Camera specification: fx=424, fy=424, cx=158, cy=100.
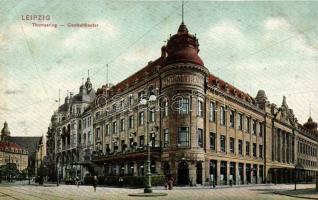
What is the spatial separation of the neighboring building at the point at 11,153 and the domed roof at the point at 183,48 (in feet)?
360

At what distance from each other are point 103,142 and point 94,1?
43.8 metres

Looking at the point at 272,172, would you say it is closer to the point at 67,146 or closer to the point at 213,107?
the point at 213,107

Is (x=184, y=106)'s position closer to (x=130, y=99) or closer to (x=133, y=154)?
(x=133, y=154)

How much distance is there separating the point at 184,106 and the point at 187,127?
216 centimetres

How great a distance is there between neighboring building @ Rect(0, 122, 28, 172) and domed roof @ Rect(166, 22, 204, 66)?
110 meters

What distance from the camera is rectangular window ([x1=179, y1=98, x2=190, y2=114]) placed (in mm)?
43156

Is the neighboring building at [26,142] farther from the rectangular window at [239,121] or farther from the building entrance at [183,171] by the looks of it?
the building entrance at [183,171]

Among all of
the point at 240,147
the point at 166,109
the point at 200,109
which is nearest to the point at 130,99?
the point at 166,109

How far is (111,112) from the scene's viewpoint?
59.4 meters

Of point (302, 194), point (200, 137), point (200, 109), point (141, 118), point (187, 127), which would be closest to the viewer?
point (302, 194)

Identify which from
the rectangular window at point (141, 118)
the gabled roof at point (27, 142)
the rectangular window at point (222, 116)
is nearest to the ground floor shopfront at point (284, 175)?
the rectangular window at point (222, 116)

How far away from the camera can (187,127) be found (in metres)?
43.2

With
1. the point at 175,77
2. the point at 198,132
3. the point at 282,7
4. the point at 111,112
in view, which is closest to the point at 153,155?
the point at 198,132

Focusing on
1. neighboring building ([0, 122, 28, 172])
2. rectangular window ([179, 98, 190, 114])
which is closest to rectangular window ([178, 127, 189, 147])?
rectangular window ([179, 98, 190, 114])
